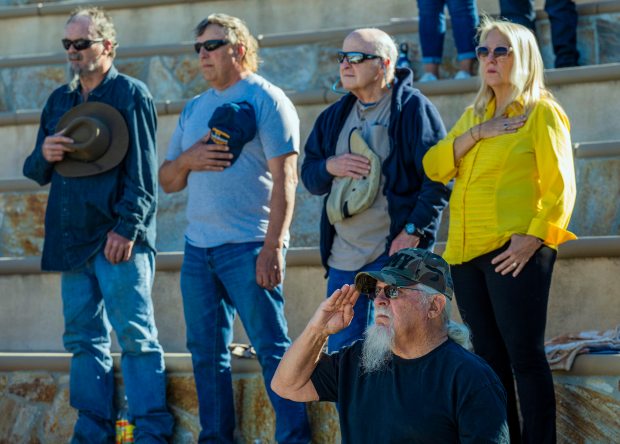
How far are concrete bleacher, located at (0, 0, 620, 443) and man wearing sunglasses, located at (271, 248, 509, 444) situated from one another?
4.44ft

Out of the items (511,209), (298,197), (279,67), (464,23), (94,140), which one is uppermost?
(464,23)

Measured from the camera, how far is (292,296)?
5918 millimetres

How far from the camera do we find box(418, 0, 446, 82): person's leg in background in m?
6.71

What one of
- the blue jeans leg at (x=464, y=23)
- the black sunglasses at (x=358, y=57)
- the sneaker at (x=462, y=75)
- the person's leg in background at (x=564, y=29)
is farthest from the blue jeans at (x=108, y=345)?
the person's leg in background at (x=564, y=29)

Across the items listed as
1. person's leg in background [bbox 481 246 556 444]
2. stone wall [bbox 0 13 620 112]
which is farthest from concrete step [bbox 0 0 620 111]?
person's leg in background [bbox 481 246 556 444]

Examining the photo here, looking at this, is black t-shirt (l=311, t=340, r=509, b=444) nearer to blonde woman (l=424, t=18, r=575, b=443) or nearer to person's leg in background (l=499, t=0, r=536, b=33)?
blonde woman (l=424, t=18, r=575, b=443)

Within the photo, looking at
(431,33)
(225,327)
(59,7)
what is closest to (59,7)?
(59,7)

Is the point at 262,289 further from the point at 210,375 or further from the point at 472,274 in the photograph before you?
the point at 472,274

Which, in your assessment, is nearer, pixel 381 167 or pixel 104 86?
pixel 381 167

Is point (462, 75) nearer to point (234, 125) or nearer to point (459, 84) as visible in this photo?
point (459, 84)

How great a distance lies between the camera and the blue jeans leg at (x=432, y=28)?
671 cm

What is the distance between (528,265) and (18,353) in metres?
2.68

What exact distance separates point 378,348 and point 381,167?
1382mm

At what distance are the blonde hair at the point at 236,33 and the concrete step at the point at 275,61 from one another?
1.96m
